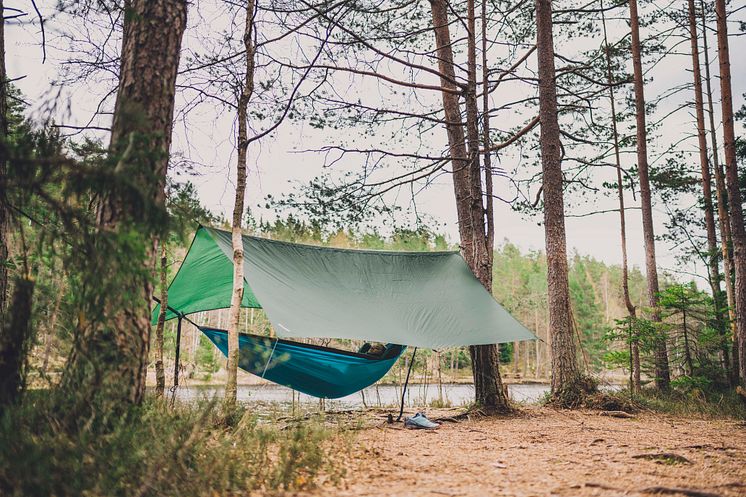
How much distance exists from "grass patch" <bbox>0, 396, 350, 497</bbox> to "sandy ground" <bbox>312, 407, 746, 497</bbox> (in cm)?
19

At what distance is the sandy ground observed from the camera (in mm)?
1810

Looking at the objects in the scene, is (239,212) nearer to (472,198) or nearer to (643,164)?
(472,198)

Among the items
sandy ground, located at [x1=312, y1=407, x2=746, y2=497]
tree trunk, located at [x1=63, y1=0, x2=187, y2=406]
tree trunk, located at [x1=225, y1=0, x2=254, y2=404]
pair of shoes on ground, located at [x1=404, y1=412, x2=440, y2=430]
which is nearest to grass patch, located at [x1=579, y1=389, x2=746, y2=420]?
sandy ground, located at [x1=312, y1=407, x2=746, y2=497]

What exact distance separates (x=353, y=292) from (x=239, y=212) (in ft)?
4.12

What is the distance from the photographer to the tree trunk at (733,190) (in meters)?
5.21

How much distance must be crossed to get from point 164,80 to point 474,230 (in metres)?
3.05

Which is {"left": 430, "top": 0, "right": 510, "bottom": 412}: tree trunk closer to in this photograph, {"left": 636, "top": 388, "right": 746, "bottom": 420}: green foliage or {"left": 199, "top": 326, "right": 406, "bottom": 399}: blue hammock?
{"left": 199, "top": 326, "right": 406, "bottom": 399}: blue hammock

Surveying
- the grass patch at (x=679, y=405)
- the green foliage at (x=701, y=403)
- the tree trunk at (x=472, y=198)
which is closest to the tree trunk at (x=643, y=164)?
the green foliage at (x=701, y=403)

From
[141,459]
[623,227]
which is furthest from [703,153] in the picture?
[141,459]

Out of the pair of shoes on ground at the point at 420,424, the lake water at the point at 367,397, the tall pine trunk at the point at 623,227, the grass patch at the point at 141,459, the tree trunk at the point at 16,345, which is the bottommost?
the lake water at the point at 367,397

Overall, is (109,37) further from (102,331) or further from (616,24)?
(616,24)

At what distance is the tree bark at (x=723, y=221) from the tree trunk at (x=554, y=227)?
2236 mm

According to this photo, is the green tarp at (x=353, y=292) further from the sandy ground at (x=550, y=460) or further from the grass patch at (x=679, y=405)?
the grass patch at (x=679, y=405)

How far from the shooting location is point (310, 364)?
3.57 m
